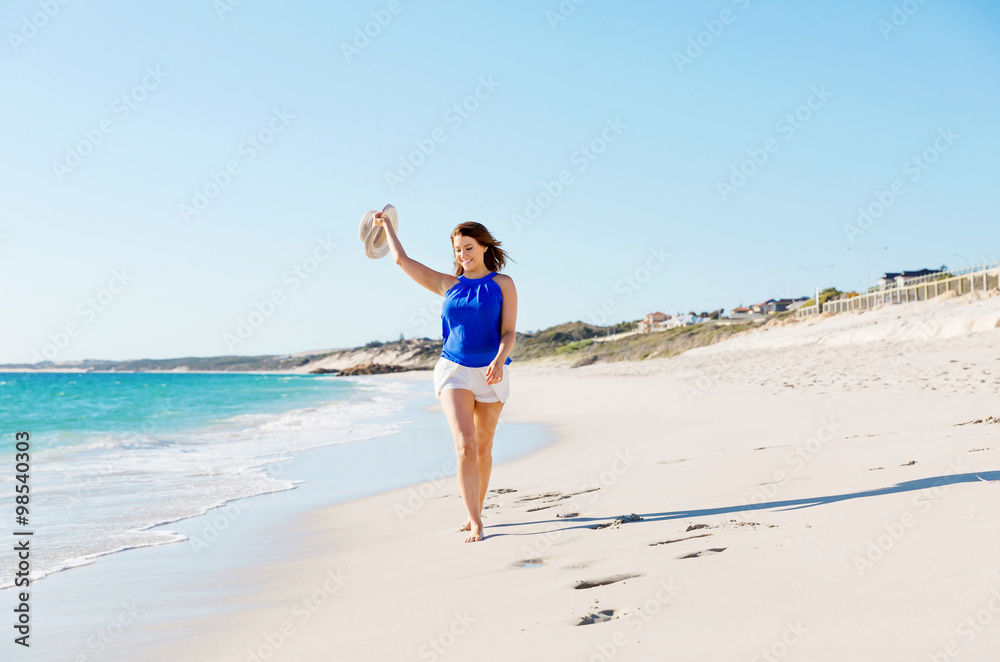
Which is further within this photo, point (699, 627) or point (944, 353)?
point (944, 353)

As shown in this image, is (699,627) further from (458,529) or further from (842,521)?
(458,529)

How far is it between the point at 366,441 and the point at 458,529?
7.33 meters

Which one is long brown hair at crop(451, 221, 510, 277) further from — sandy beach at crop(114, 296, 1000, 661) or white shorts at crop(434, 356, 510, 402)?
sandy beach at crop(114, 296, 1000, 661)

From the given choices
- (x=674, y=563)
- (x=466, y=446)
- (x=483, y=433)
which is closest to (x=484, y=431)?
(x=483, y=433)

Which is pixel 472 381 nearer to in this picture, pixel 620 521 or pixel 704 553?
pixel 620 521

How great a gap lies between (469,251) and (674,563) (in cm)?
203

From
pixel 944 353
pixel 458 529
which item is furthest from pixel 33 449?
pixel 944 353

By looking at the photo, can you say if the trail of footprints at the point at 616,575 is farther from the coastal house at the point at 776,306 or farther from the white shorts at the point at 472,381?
the coastal house at the point at 776,306

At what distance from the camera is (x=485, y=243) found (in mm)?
4004

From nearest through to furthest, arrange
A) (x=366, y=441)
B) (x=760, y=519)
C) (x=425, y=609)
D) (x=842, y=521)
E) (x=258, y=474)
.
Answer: (x=425, y=609)
(x=842, y=521)
(x=760, y=519)
(x=258, y=474)
(x=366, y=441)

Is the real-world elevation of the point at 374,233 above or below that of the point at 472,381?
above

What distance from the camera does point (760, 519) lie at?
11.2 feet

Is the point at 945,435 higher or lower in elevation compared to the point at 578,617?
higher

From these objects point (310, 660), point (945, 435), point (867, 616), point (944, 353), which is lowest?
point (310, 660)
